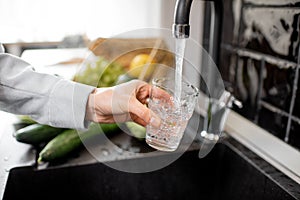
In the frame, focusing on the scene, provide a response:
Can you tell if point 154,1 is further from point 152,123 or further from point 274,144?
point 152,123

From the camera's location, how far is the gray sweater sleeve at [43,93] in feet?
1.81

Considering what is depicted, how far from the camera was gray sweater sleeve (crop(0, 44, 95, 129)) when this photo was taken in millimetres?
552

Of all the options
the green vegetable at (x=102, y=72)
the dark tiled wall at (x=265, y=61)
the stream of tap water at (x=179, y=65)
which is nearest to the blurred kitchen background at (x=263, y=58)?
the dark tiled wall at (x=265, y=61)

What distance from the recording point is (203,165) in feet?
2.62

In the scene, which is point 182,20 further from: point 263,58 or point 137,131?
point 263,58

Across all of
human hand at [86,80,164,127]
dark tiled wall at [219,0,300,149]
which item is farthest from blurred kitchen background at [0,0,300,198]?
human hand at [86,80,164,127]

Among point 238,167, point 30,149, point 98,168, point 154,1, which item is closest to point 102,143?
Answer: point 98,168

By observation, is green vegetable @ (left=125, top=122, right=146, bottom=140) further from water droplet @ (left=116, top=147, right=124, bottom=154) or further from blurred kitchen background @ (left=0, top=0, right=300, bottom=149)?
blurred kitchen background @ (left=0, top=0, right=300, bottom=149)

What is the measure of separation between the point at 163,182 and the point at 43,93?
37cm

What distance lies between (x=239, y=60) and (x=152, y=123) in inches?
20.6

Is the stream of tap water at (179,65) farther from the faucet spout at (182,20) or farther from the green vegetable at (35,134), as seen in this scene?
the green vegetable at (35,134)

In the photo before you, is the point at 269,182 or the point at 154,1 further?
the point at 154,1

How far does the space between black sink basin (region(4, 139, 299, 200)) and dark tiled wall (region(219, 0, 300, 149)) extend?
0.13 metres

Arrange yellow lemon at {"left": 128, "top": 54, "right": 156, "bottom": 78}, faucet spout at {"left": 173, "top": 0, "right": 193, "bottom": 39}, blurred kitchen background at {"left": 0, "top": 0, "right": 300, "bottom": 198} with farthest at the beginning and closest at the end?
1. blurred kitchen background at {"left": 0, "top": 0, "right": 300, "bottom": 198}
2. yellow lemon at {"left": 128, "top": 54, "right": 156, "bottom": 78}
3. faucet spout at {"left": 173, "top": 0, "right": 193, "bottom": 39}
